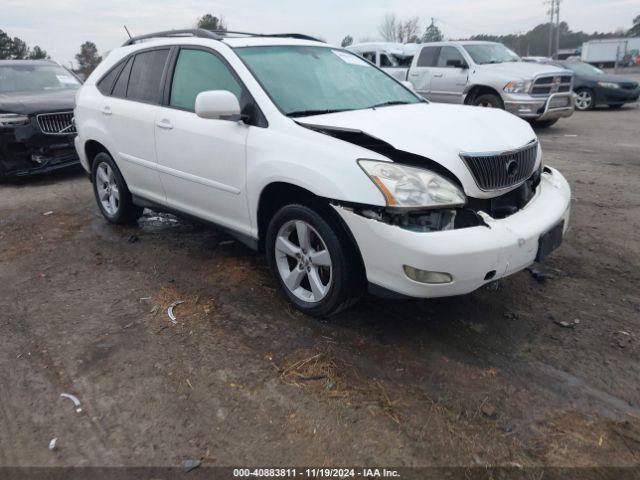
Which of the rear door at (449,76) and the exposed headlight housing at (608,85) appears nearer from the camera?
the rear door at (449,76)

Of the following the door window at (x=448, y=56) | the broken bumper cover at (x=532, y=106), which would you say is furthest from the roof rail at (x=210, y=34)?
the door window at (x=448, y=56)

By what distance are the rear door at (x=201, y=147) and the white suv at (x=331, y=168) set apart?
0.01m

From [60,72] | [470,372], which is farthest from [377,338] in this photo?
[60,72]

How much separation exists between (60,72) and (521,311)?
9081 mm

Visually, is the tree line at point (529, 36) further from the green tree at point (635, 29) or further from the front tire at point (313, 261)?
the front tire at point (313, 261)

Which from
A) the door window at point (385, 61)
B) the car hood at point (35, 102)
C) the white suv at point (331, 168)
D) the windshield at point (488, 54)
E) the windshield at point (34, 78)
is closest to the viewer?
the white suv at point (331, 168)

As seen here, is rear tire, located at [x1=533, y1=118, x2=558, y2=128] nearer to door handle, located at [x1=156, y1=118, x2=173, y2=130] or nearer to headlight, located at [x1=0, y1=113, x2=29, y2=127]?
door handle, located at [x1=156, y1=118, x2=173, y2=130]

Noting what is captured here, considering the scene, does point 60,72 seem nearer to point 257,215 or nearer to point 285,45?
point 285,45

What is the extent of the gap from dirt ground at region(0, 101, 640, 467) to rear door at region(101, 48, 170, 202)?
27.7 inches

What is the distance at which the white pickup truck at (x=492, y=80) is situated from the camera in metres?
10.6

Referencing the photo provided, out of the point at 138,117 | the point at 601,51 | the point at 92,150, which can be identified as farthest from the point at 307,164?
the point at 601,51

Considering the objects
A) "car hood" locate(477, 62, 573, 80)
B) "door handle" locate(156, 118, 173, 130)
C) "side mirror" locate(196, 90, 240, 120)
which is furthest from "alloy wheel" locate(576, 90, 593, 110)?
"side mirror" locate(196, 90, 240, 120)

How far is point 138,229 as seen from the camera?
555cm

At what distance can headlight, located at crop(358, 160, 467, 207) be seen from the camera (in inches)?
113
